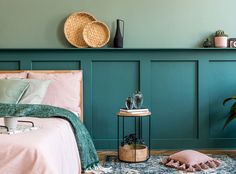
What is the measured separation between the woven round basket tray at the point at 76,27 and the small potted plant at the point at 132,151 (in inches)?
47.8

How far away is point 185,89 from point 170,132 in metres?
0.53

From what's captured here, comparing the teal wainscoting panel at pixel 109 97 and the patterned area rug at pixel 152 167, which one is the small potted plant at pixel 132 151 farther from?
the teal wainscoting panel at pixel 109 97

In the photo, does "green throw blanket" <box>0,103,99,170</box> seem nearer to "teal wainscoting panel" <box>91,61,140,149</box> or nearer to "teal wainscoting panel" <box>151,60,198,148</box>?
"teal wainscoting panel" <box>91,61,140,149</box>

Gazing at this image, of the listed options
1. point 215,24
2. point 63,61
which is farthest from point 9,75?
point 215,24

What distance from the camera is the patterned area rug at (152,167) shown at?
3057mm

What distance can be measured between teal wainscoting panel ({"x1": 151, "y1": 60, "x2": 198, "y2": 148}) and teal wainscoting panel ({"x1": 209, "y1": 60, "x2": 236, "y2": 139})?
7.4 inches

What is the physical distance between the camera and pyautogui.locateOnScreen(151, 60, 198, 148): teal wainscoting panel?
3.91m

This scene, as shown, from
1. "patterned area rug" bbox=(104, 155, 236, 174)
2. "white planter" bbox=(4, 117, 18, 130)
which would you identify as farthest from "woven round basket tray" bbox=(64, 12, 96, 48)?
"white planter" bbox=(4, 117, 18, 130)

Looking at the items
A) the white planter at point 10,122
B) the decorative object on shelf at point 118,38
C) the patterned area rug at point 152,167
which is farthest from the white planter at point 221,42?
the white planter at point 10,122

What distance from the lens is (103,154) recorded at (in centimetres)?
384

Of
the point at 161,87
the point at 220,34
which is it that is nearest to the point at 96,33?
the point at 161,87

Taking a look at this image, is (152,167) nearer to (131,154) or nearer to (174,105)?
(131,154)

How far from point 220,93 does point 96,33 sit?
159 cm

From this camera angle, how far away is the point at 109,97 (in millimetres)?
3924
